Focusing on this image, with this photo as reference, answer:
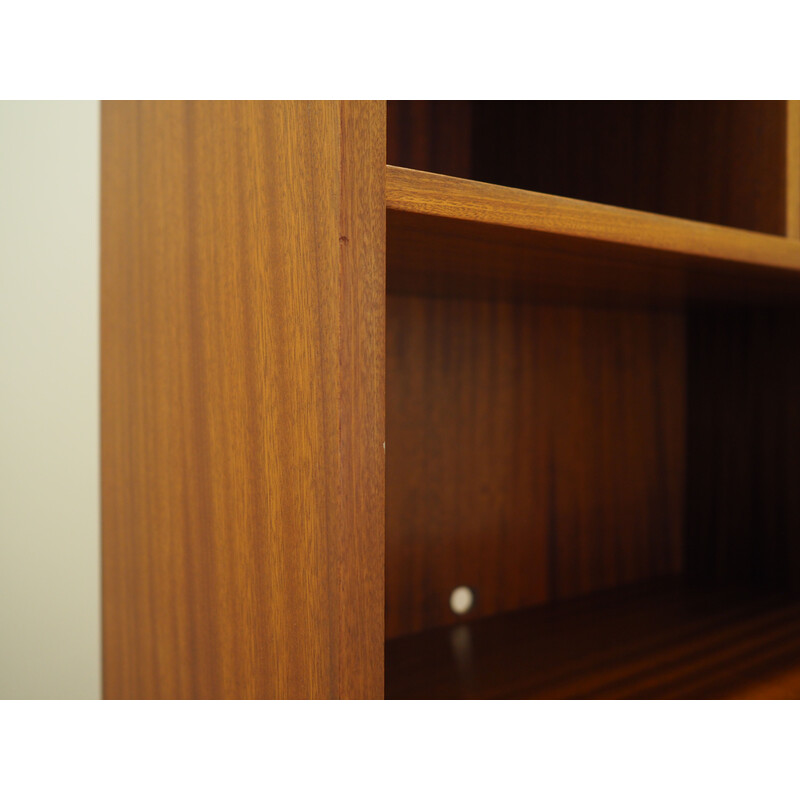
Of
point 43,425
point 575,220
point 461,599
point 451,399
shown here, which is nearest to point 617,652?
point 461,599

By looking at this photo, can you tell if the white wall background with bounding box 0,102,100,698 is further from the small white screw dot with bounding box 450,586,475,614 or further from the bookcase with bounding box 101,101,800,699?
the small white screw dot with bounding box 450,586,475,614

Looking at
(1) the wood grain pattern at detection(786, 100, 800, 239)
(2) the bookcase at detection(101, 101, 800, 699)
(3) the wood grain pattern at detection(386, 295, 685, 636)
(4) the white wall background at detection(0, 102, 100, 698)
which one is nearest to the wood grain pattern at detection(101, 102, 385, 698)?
(2) the bookcase at detection(101, 101, 800, 699)

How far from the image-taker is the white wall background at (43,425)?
2.69ft

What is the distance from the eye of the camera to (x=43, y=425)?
2.74 feet

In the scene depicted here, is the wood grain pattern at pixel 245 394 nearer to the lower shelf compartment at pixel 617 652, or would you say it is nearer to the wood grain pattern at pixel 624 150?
the lower shelf compartment at pixel 617 652

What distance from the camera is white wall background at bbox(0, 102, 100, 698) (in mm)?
820

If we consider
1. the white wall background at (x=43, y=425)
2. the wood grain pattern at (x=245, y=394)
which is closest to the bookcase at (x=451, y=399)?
the wood grain pattern at (x=245, y=394)

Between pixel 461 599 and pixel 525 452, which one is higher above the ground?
pixel 525 452

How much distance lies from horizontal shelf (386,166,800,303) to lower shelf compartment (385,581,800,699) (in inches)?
14.1

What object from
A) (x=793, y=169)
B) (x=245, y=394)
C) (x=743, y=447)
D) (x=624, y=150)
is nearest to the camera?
(x=245, y=394)

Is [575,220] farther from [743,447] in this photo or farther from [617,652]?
[743,447]

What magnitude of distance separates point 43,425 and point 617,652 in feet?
2.07

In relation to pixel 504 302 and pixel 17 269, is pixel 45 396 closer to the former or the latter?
pixel 17 269

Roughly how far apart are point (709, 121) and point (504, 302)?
29 centimetres
